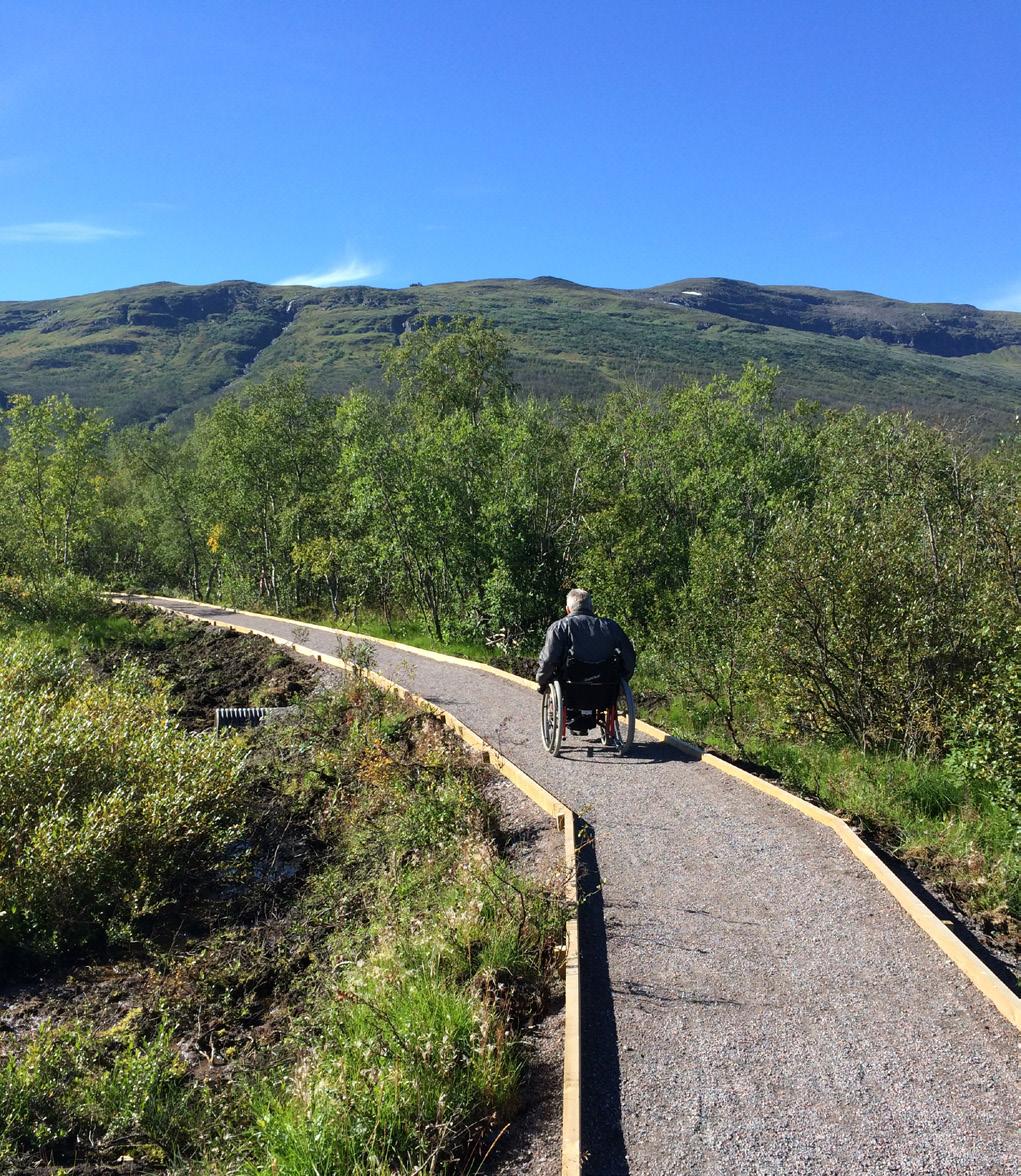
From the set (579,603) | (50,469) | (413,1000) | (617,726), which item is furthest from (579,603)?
(50,469)

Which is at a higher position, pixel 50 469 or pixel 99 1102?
pixel 50 469

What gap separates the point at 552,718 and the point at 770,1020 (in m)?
5.44

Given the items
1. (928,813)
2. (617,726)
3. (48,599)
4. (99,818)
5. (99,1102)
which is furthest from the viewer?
(48,599)

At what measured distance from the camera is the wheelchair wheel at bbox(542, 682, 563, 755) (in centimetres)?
951

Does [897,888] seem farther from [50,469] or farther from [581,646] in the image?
[50,469]

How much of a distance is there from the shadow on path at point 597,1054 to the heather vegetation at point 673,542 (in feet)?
9.42

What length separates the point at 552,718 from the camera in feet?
32.4

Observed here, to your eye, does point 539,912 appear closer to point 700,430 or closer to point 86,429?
point 700,430

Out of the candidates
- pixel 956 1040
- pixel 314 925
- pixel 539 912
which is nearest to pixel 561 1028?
pixel 539 912

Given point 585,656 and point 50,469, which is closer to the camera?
point 585,656

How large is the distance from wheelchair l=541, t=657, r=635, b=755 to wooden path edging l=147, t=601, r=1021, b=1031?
34.2 inches

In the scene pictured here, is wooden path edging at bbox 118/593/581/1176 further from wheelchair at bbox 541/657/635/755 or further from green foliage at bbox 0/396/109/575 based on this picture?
green foliage at bbox 0/396/109/575

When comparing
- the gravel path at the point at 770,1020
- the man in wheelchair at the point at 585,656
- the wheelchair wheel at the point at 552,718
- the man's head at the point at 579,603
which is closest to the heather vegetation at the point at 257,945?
the gravel path at the point at 770,1020

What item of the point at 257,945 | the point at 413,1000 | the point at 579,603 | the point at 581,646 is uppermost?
the point at 579,603
